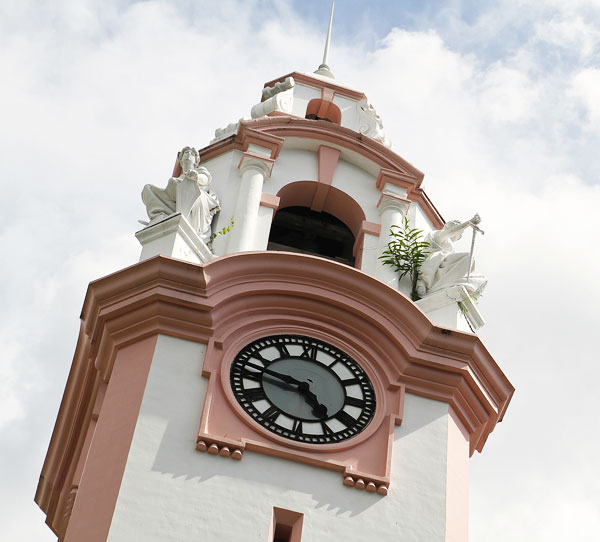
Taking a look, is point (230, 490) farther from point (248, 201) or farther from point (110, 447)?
point (248, 201)

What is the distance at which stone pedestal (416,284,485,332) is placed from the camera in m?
19.1

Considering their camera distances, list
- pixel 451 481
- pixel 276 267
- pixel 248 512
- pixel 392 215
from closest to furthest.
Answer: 1. pixel 248 512
2. pixel 451 481
3. pixel 276 267
4. pixel 392 215

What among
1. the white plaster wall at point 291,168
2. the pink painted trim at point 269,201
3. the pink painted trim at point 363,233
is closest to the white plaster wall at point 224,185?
the pink painted trim at point 269,201

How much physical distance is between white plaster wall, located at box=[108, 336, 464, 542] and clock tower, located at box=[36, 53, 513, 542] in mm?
21

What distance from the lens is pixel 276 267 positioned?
1872 cm

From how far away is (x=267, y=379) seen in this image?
17.8m

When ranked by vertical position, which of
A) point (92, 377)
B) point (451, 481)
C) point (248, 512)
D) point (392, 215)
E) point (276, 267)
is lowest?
point (248, 512)

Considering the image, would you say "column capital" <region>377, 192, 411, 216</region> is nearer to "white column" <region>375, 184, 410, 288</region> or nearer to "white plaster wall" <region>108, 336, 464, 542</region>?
"white column" <region>375, 184, 410, 288</region>

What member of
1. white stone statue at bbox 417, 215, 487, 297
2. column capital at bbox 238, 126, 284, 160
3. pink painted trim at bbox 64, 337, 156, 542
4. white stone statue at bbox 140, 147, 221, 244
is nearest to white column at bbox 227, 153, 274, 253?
column capital at bbox 238, 126, 284, 160

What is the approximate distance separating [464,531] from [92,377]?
15.9ft

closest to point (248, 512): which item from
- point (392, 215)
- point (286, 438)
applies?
point (286, 438)

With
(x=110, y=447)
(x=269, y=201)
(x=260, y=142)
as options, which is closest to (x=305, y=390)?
(x=110, y=447)

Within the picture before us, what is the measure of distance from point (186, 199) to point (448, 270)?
11.1 ft

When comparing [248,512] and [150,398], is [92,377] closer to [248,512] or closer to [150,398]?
[150,398]
